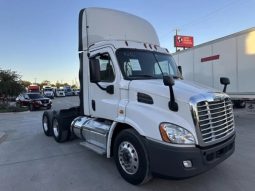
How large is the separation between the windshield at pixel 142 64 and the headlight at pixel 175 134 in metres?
1.37

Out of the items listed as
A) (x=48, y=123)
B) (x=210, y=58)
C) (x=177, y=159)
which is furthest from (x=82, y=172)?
(x=210, y=58)

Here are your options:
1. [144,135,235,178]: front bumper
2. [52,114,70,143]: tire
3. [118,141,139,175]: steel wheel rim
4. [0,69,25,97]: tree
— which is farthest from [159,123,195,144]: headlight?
[0,69,25,97]: tree

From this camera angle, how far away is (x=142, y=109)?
13.8 feet

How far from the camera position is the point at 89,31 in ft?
19.9

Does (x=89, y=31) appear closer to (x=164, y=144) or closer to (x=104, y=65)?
(x=104, y=65)

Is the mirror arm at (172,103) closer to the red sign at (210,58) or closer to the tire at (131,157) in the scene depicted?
the tire at (131,157)

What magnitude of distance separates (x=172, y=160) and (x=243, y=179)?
5.61 feet

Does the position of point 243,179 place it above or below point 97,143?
below

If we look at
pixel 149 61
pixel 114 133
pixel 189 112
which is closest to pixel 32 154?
pixel 114 133

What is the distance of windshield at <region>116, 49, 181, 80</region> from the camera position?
4.90m

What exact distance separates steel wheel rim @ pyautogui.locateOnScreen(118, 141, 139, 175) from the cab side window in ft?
4.48

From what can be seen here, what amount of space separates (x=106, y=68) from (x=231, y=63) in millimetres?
8573

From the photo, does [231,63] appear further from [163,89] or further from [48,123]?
[163,89]

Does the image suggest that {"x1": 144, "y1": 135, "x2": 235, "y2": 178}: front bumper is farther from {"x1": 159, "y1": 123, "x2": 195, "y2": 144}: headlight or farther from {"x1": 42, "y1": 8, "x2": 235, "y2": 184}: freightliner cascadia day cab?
{"x1": 159, "y1": 123, "x2": 195, "y2": 144}: headlight
